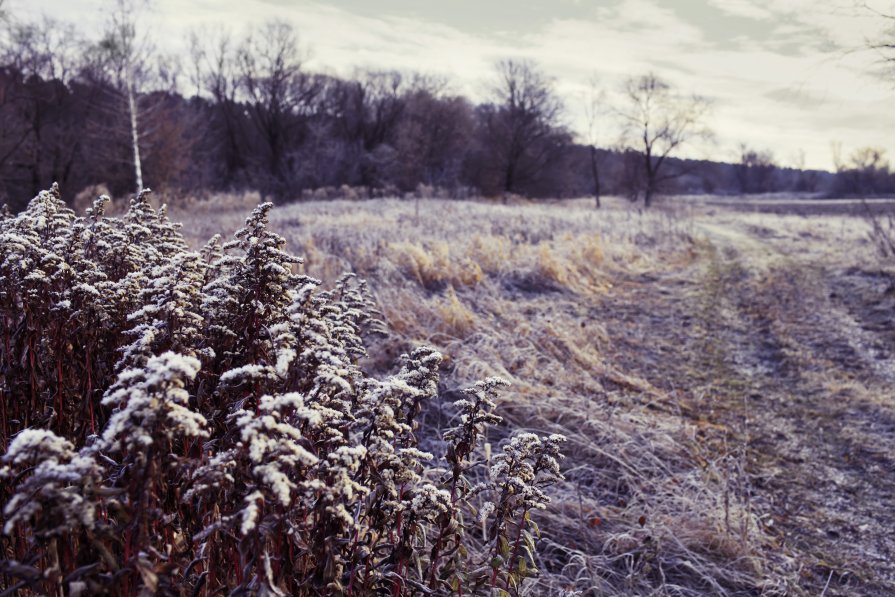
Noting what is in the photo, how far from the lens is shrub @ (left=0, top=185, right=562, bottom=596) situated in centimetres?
117

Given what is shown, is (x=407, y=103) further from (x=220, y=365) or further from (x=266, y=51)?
(x=220, y=365)

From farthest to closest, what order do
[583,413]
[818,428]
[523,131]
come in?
[523,131]
[818,428]
[583,413]

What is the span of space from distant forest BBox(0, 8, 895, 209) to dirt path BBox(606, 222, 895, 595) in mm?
19981

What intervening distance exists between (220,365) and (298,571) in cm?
72

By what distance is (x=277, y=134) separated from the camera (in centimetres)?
4447

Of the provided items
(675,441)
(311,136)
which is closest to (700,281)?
(675,441)

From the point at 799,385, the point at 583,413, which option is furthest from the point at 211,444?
the point at 799,385

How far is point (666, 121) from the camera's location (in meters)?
40.9

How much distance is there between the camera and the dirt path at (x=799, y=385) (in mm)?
3277

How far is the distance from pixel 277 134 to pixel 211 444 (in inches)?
1832

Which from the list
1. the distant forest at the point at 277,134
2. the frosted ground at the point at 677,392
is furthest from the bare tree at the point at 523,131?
the frosted ground at the point at 677,392

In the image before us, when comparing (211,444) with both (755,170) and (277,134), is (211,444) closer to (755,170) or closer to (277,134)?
(277,134)

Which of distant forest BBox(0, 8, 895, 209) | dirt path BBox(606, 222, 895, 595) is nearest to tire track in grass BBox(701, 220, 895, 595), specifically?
dirt path BBox(606, 222, 895, 595)

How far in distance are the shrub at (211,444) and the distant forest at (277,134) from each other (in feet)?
70.7
